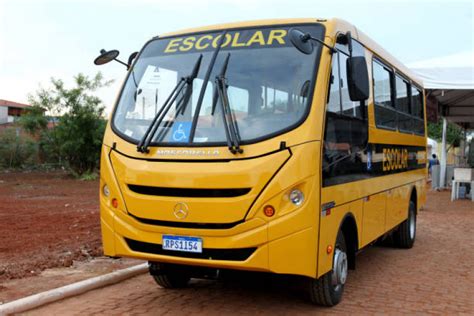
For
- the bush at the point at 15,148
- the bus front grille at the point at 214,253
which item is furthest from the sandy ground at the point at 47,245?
the bush at the point at 15,148

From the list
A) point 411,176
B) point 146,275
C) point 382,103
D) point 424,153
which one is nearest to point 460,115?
point 424,153

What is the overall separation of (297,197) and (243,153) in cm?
62

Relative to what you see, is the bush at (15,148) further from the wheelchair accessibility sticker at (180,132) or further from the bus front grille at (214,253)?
the bus front grille at (214,253)

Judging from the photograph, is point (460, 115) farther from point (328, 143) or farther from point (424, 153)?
point (328, 143)

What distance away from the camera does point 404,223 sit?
9.03 m

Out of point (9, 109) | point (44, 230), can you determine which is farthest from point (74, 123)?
point (9, 109)

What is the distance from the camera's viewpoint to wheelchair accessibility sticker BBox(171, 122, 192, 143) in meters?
5.06

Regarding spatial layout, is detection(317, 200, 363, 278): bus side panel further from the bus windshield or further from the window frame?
the window frame

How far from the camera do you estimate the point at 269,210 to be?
4648 mm

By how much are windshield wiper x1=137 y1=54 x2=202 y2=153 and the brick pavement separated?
1756mm

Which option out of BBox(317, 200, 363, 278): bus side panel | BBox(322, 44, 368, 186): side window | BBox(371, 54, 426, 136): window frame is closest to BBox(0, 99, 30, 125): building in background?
BBox(371, 54, 426, 136): window frame

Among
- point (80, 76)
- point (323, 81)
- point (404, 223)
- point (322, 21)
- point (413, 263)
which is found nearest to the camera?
point (323, 81)

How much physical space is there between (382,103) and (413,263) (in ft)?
8.68

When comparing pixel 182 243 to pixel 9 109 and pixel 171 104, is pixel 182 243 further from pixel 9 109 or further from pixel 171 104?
pixel 9 109
